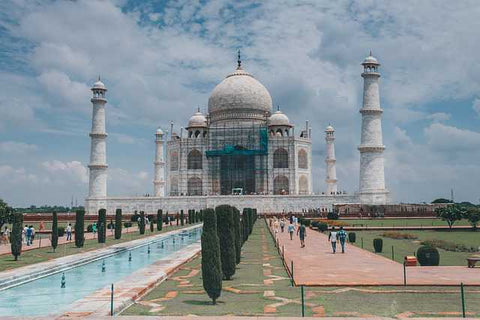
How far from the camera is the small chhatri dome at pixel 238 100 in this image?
175 ft

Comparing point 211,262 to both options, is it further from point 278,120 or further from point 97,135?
point 278,120

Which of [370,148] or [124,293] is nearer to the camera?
[124,293]

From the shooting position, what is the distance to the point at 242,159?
2014 inches

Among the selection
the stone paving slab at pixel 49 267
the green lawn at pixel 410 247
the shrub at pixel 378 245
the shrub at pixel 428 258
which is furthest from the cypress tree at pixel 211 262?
the shrub at pixel 378 245

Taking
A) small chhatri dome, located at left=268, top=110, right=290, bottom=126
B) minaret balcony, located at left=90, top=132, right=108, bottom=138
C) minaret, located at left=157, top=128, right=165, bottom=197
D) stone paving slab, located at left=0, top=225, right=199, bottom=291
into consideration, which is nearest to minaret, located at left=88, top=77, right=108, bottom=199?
minaret balcony, located at left=90, top=132, right=108, bottom=138

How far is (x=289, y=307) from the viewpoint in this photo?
27.1 feet

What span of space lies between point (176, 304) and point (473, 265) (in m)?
7.84

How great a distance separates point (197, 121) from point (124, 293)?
4622 centimetres

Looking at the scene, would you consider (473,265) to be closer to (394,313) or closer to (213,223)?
(394,313)

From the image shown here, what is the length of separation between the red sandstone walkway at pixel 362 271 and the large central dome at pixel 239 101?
37.9 metres

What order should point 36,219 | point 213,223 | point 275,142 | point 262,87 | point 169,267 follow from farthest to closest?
point 262,87 < point 275,142 < point 36,219 < point 169,267 < point 213,223

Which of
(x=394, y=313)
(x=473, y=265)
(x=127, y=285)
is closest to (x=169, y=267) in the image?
(x=127, y=285)

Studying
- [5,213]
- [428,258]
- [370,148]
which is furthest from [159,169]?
[428,258]

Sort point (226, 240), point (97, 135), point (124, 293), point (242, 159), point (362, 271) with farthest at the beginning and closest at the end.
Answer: point (242, 159)
point (97, 135)
point (362, 271)
point (226, 240)
point (124, 293)
